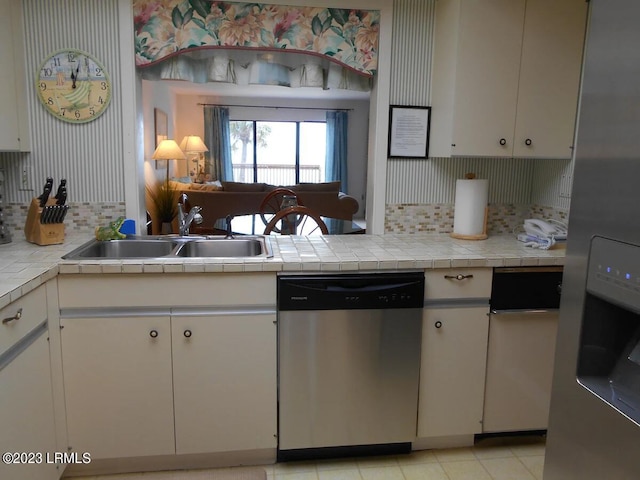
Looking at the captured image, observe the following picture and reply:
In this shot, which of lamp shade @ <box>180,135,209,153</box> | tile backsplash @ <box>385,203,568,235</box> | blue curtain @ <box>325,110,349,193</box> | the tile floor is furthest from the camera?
blue curtain @ <box>325,110,349,193</box>

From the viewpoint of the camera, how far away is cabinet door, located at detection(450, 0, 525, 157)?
2.24 meters

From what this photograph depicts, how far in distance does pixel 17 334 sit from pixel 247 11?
69.2 inches

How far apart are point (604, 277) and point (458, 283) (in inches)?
45.4

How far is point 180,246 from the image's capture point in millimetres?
2230

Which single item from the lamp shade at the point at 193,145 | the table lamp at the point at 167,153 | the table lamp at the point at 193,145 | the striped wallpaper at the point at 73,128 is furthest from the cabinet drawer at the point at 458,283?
the lamp shade at the point at 193,145

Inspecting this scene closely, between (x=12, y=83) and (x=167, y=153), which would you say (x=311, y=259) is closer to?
(x=12, y=83)

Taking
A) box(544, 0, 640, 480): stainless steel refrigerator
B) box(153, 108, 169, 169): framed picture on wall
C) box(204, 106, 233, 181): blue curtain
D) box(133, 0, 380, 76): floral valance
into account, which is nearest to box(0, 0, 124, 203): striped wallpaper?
box(133, 0, 380, 76): floral valance

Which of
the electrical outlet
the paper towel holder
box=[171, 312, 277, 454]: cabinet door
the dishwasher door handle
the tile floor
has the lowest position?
the tile floor

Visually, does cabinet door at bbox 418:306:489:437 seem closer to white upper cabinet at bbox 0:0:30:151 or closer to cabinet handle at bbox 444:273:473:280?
cabinet handle at bbox 444:273:473:280

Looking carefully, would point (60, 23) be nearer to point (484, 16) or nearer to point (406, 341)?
point (484, 16)

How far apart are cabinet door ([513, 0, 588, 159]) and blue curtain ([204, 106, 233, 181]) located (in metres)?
7.32

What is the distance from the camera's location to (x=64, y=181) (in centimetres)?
219

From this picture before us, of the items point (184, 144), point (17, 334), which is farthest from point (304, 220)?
point (184, 144)

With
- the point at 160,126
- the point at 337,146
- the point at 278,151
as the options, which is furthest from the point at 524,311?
the point at 278,151
